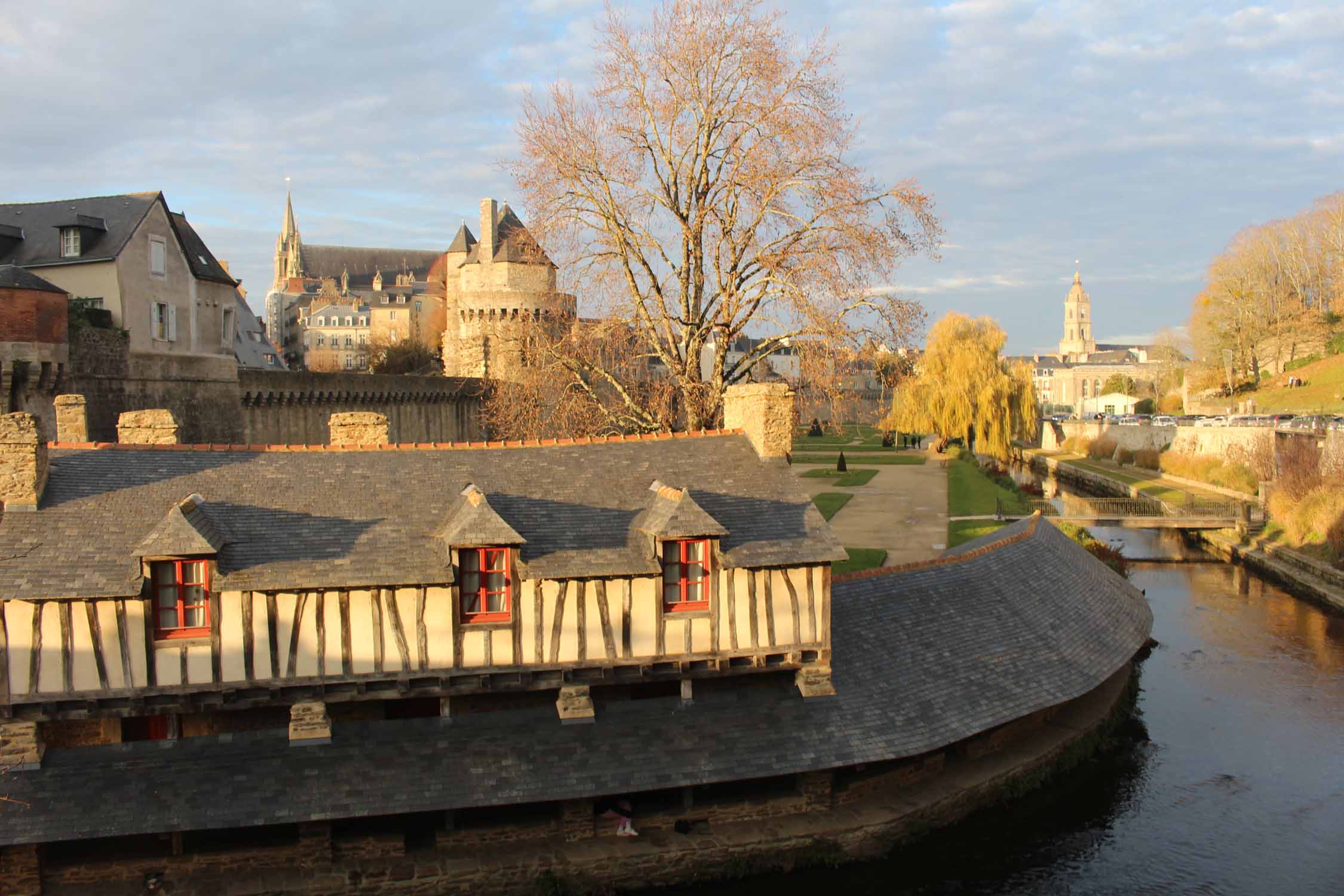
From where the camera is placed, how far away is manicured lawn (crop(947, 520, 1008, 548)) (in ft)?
A: 85.8

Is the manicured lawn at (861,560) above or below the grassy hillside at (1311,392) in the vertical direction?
below

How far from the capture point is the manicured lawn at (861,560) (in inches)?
859

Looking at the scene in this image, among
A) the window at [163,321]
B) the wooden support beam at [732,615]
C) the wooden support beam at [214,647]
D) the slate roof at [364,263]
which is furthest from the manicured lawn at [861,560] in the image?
the slate roof at [364,263]

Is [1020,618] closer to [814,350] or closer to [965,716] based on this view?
[965,716]

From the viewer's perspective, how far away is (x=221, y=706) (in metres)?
10.6

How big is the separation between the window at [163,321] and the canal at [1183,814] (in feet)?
76.3

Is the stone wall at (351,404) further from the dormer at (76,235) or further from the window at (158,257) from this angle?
the dormer at (76,235)

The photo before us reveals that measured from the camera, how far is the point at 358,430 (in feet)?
45.8

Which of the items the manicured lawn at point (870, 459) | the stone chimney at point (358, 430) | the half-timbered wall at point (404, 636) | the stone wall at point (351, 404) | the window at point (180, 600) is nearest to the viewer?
the half-timbered wall at point (404, 636)

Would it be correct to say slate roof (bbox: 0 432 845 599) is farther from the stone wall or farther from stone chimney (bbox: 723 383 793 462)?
the stone wall

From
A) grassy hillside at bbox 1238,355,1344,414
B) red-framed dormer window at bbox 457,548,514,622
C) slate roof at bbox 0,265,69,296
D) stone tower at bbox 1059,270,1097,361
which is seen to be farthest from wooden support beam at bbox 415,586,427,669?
stone tower at bbox 1059,270,1097,361

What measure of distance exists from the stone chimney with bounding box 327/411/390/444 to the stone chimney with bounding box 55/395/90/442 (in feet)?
9.68

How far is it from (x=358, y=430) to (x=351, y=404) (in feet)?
63.0

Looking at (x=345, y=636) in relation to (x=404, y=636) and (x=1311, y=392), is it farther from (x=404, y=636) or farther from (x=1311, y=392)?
(x=1311, y=392)
